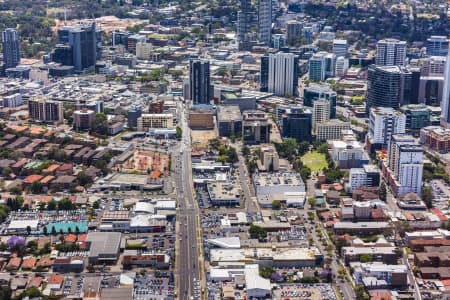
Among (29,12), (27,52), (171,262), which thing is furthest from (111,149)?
(29,12)

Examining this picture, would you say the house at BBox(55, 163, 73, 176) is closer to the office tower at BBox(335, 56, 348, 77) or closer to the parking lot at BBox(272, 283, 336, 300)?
the parking lot at BBox(272, 283, 336, 300)

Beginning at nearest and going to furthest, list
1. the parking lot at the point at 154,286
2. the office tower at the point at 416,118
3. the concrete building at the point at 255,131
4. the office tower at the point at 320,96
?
the parking lot at the point at 154,286 < the concrete building at the point at 255,131 < the office tower at the point at 416,118 < the office tower at the point at 320,96

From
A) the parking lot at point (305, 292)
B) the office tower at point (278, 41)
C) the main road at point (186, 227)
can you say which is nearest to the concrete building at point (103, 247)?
the main road at point (186, 227)

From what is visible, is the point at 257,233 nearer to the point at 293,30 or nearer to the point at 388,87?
the point at 388,87

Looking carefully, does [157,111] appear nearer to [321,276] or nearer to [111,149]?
[111,149]

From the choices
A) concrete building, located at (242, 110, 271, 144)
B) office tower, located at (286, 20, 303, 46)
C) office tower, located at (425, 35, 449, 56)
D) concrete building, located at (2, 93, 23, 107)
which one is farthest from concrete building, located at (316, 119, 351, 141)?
office tower, located at (286, 20, 303, 46)

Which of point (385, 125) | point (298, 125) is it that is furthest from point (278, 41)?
point (385, 125)

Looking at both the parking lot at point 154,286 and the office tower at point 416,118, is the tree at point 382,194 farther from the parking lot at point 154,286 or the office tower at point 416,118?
the parking lot at point 154,286

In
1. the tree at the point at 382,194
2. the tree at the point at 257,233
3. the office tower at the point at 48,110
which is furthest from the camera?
the office tower at the point at 48,110
